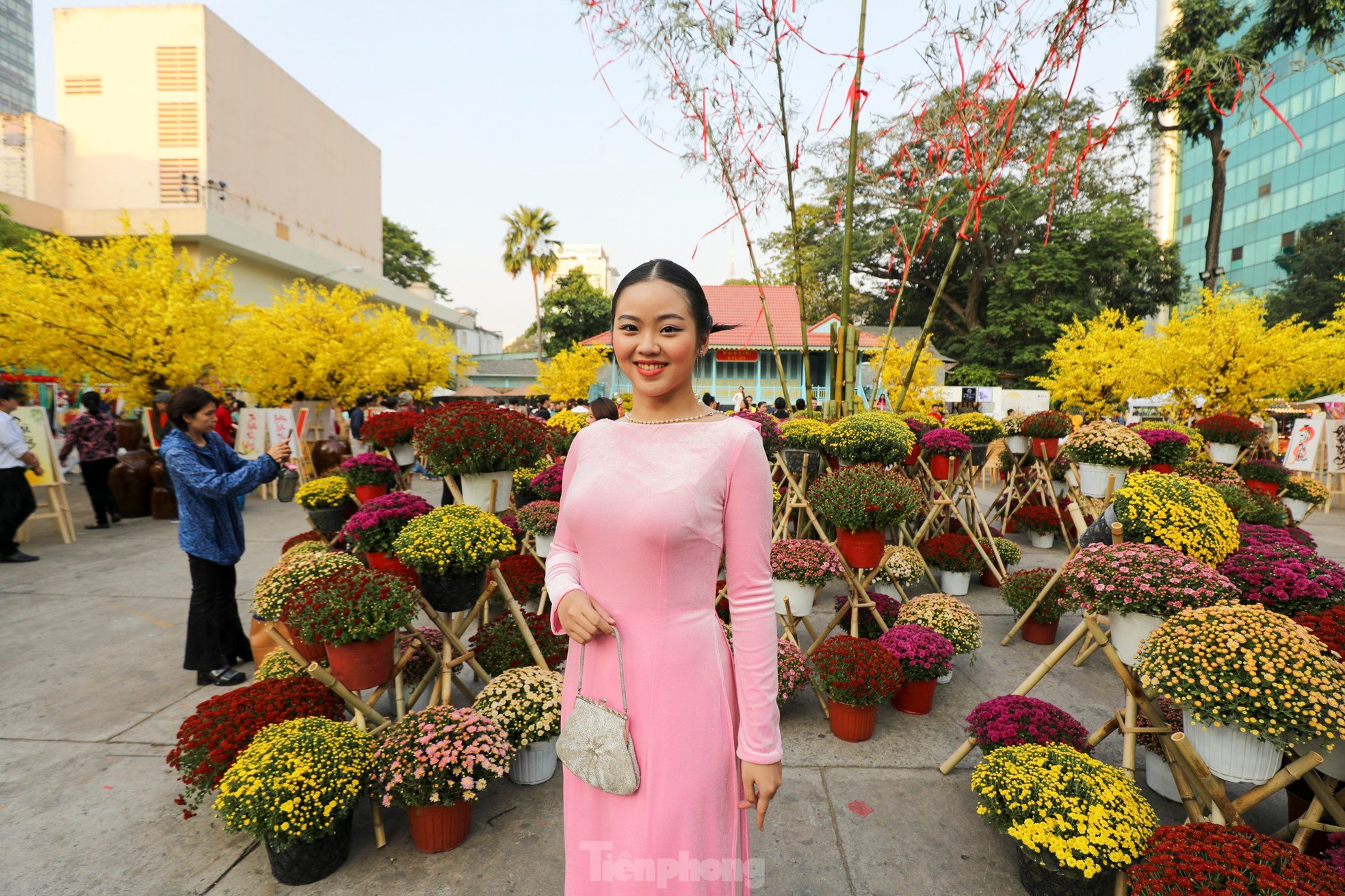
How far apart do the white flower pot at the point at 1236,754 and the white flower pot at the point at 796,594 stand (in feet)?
6.89

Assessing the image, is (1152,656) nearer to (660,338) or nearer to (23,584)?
(660,338)

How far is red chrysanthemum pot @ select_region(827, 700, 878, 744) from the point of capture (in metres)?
3.44

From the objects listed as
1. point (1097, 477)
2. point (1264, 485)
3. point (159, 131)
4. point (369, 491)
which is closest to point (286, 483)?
point (369, 491)

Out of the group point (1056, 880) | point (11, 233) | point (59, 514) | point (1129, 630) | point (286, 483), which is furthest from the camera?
point (11, 233)

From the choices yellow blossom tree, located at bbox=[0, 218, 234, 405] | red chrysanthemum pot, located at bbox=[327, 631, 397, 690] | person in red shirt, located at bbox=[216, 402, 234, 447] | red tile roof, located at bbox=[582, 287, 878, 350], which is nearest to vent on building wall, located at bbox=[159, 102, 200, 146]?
yellow blossom tree, located at bbox=[0, 218, 234, 405]

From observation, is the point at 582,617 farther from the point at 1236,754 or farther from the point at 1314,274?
the point at 1314,274

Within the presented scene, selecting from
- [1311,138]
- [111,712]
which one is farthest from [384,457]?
[1311,138]

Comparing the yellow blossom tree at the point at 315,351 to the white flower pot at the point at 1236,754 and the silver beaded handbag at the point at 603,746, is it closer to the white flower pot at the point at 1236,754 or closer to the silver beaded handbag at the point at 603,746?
the silver beaded handbag at the point at 603,746

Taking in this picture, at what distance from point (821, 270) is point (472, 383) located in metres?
23.5

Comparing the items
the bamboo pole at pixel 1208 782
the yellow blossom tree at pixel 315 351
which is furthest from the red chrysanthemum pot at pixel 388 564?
the yellow blossom tree at pixel 315 351

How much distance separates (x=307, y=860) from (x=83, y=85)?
31.3m

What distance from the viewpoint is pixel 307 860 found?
7.75 ft

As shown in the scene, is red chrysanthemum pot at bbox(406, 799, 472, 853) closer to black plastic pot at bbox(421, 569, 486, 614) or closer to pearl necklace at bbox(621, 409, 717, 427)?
black plastic pot at bbox(421, 569, 486, 614)

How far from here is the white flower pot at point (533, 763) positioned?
3006 millimetres
